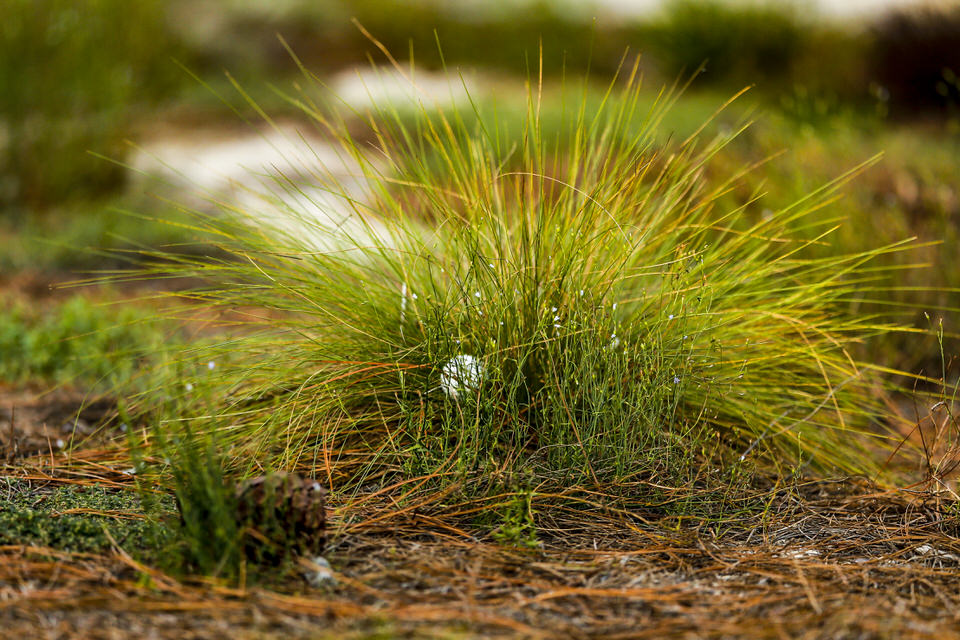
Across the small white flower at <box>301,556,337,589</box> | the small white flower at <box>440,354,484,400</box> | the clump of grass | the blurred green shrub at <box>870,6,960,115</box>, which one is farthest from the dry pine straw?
the blurred green shrub at <box>870,6,960,115</box>

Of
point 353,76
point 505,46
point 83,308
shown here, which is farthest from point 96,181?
point 505,46

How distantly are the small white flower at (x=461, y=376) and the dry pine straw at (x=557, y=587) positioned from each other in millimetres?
327

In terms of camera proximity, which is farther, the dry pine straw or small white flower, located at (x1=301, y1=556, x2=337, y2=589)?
small white flower, located at (x1=301, y1=556, x2=337, y2=589)

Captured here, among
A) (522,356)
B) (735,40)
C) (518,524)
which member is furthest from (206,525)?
(735,40)

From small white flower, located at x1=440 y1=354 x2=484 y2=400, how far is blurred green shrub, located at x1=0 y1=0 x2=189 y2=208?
19.1 ft

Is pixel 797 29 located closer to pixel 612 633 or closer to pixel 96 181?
pixel 96 181

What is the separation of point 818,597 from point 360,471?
3.68ft

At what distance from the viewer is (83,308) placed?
4191 millimetres

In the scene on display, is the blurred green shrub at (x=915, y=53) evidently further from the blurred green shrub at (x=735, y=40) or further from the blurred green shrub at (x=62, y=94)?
the blurred green shrub at (x=62, y=94)

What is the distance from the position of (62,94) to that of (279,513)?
643cm

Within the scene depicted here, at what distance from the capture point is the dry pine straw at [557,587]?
152 centimetres

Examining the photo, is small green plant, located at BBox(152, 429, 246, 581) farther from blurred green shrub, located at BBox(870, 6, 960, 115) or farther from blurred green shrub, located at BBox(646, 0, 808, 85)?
blurred green shrub, located at BBox(646, 0, 808, 85)

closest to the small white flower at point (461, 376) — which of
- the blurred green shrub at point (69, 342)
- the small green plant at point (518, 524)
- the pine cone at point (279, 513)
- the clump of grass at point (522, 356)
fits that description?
the clump of grass at point (522, 356)

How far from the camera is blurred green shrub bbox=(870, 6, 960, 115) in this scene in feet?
32.8
